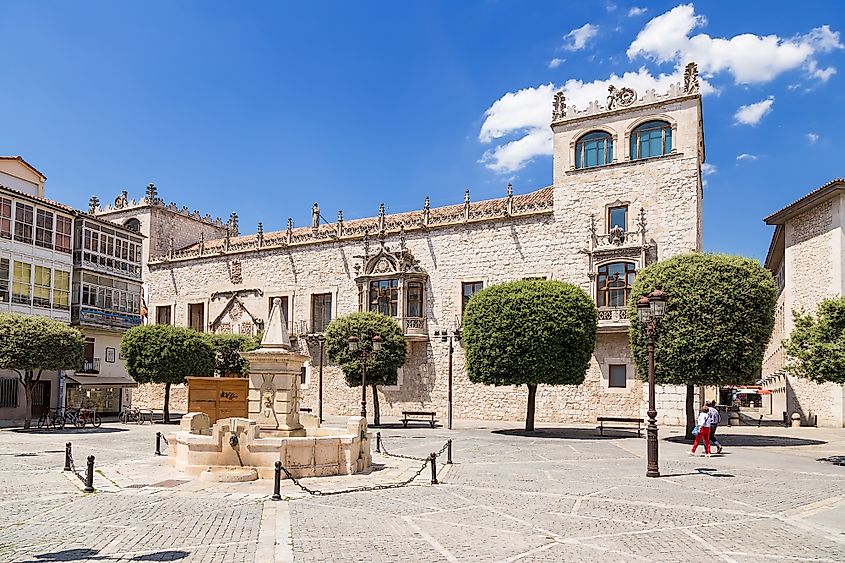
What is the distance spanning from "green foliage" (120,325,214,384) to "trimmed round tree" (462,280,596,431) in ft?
47.1

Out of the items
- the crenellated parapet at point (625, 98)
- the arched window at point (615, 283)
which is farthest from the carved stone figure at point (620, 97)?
the arched window at point (615, 283)

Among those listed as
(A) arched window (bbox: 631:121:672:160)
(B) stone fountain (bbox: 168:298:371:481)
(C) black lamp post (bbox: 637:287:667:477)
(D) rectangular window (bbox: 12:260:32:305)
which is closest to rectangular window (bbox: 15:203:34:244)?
(D) rectangular window (bbox: 12:260:32:305)

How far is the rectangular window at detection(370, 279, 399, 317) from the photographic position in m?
40.0

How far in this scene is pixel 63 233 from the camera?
35.8m

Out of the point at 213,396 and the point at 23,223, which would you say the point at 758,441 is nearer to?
the point at 213,396

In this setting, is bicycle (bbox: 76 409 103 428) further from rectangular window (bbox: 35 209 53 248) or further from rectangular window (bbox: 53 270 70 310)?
rectangular window (bbox: 35 209 53 248)

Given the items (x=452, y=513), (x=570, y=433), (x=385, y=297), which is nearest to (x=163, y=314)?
(x=385, y=297)

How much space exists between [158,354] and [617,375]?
70.6ft

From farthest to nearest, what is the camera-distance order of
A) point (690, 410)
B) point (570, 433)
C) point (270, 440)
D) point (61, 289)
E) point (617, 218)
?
point (61, 289), point (617, 218), point (570, 433), point (690, 410), point (270, 440)

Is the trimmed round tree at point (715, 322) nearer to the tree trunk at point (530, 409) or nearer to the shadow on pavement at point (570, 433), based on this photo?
the shadow on pavement at point (570, 433)

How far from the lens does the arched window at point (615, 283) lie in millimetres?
33812

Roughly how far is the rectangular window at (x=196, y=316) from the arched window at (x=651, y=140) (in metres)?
29.7

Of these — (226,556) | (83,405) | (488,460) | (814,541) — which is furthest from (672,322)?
(83,405)

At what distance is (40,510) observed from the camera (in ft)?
36.2
